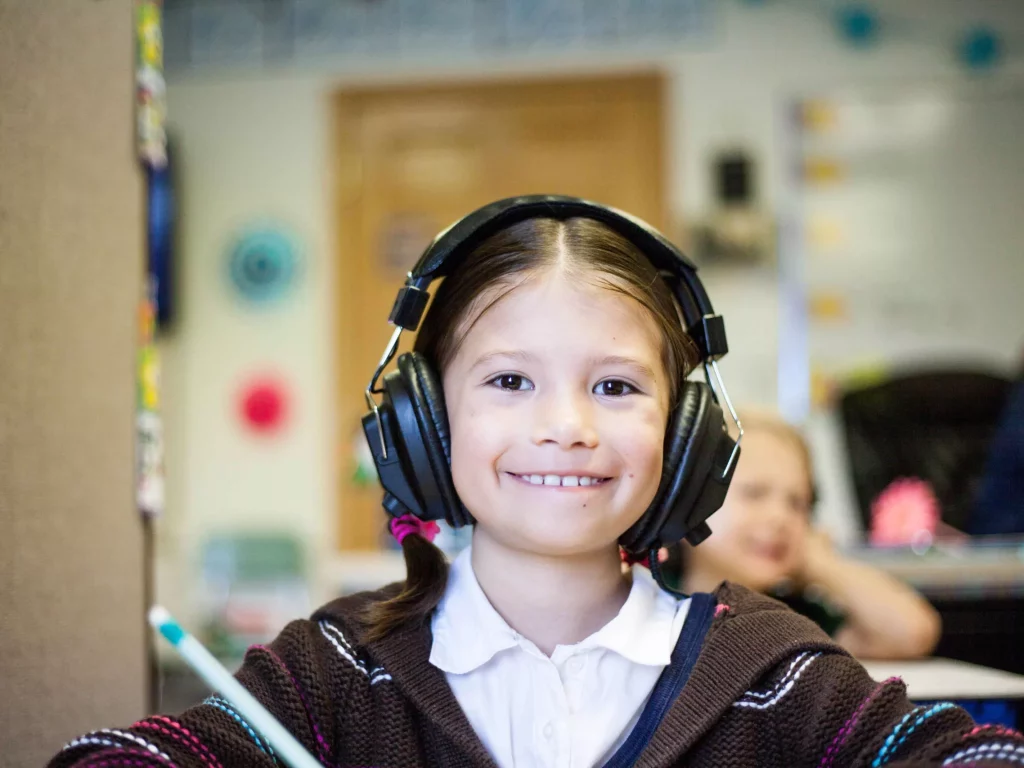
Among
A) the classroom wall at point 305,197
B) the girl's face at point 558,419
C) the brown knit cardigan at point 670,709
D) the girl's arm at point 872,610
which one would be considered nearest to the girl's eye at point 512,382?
the girl's face at point 558,419

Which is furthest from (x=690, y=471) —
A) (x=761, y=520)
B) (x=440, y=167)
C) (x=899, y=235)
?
(x=440, y=167)

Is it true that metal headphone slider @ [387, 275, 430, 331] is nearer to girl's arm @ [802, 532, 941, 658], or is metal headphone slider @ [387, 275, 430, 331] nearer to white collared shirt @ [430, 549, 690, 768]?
white collared shirt @ [430, 549, 690, 768]

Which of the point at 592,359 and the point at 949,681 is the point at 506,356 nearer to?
the point at 592,359

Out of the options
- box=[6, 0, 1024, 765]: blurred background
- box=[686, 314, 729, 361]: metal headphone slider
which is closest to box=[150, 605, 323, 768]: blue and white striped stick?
box=[686, 314, 729, 361]: metal headphone slider

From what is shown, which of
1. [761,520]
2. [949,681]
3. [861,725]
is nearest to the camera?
[861,725]

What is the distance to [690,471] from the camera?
893mm

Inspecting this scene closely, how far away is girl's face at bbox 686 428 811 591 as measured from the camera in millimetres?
1548

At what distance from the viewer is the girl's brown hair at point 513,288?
91 cm

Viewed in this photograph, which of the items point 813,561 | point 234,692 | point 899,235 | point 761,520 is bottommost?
point 813,561

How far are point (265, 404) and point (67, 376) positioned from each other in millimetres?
3303

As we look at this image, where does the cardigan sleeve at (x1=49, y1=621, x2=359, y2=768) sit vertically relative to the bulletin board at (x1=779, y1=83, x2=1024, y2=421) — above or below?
below

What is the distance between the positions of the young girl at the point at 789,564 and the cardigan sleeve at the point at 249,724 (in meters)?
0.83

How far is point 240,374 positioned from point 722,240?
2089 millimetres

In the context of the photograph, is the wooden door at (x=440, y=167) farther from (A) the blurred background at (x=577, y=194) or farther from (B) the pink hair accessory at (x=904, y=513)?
(B) the pink hair accessory at (x=904, y=513)
